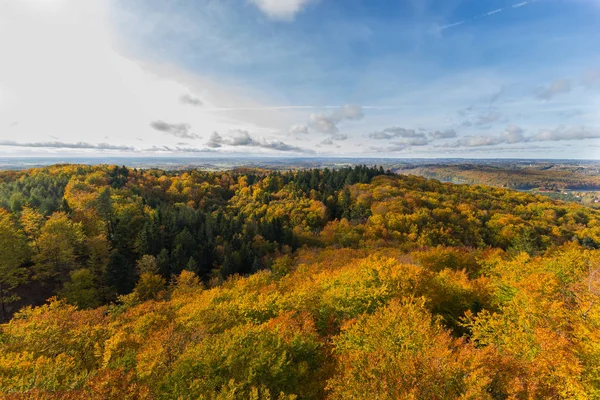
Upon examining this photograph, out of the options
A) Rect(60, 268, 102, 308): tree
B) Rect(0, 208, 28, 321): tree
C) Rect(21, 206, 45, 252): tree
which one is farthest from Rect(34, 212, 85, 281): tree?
Rect(60, 268, 102, 308): tree

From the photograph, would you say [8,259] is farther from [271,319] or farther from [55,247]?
[271,319]

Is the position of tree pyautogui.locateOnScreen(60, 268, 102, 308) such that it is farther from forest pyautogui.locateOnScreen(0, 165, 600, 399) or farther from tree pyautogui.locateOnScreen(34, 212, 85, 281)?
tree pyautogui.locateOnScreen(34, 212, 85, 281)

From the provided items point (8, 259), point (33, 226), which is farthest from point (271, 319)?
point (33, 226)

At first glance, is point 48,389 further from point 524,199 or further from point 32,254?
point 524,199

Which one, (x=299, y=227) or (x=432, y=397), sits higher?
(x=432, y=397)

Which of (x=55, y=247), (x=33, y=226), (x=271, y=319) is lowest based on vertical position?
(x=55, y=247)

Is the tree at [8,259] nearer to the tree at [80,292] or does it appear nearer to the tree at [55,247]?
the tree at [55,247]

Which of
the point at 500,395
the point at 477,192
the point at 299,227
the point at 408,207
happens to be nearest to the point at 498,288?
the point at 500,395

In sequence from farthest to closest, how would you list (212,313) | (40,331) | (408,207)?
1. (408,207)
2. (212,313)
3. (40,331)

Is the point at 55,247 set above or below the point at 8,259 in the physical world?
below
